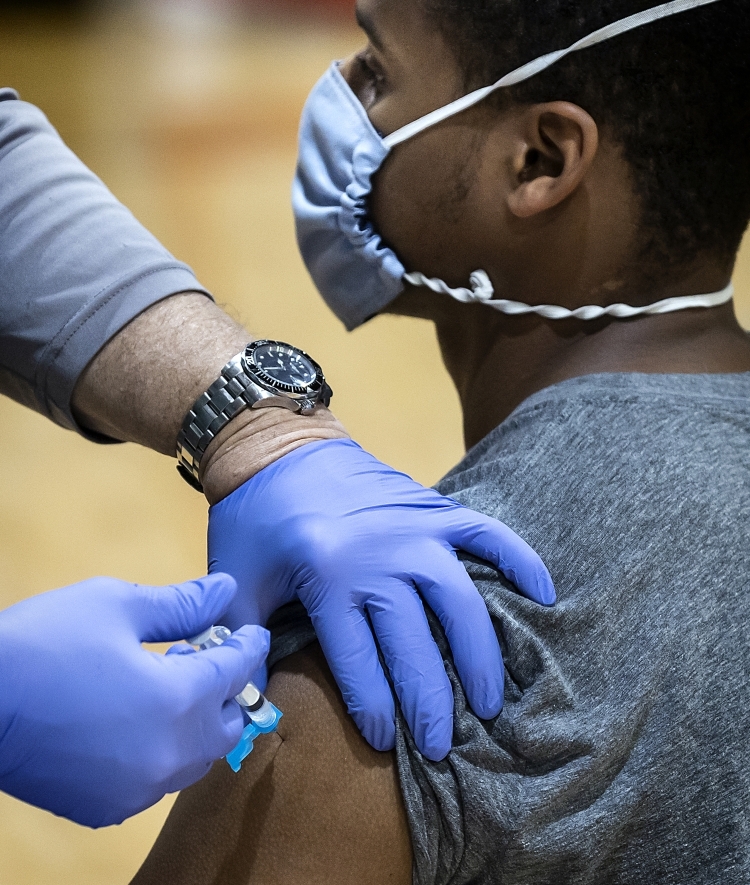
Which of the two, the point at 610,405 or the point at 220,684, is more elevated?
the point at 220,684

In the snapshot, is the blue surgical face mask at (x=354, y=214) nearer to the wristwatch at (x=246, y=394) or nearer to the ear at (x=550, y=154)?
the ear at (x=550, y=154)

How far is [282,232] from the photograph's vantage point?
4289 mm

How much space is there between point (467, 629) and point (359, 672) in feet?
0.39

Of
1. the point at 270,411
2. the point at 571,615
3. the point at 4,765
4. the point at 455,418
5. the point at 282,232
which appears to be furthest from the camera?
the point at 282,232

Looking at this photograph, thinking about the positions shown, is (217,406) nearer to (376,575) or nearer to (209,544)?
(209,544)

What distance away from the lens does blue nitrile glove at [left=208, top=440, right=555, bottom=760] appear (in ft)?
3.35

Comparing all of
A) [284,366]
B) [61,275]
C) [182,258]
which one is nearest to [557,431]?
[284,366]

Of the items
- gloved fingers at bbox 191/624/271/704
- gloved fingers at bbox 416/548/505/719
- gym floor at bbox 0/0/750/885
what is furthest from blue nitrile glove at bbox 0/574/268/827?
gym floor at bbox 0/0/750/885

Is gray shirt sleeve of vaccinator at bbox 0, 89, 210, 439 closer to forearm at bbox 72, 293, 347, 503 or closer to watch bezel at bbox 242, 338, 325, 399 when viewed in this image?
forearm at bbox 72, 293, 347, 503

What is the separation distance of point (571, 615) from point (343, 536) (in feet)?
0.84

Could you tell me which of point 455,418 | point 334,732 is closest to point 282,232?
point 455,418

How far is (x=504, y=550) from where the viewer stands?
1.05 metres

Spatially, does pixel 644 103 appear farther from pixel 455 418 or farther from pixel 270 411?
pixel 455 418

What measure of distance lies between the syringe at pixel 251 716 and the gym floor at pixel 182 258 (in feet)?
4.15
